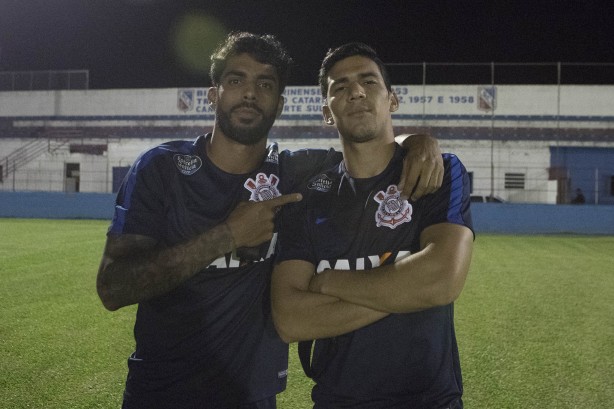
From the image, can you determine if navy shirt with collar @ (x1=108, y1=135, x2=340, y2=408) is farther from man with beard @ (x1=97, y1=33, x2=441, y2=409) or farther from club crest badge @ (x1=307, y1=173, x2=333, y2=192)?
club crest badge @ (x1=307, y1=173, x2=333, y2=192)

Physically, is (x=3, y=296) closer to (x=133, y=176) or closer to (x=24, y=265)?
(x=24, y=265)

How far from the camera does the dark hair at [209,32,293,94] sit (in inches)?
106

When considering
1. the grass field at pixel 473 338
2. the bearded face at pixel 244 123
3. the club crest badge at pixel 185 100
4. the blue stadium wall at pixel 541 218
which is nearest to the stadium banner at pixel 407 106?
the club crest badge at pixel 185 100

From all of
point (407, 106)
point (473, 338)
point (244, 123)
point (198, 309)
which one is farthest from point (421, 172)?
point (407, 106)

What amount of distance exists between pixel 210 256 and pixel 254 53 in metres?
1.11

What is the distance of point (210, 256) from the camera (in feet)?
7.38

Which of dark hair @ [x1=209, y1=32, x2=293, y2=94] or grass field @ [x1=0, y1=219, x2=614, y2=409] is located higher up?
dark hair @ [x1=209, y1=32, x2=293, y2=94]

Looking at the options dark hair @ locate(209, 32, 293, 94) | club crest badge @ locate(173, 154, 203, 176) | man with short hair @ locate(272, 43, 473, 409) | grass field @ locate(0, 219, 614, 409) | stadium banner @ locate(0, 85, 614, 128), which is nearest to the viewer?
man with short hair @ locate(272, 43, 473, 409)

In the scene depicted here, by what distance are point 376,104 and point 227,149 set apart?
0.78 metres

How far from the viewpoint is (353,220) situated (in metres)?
2.37

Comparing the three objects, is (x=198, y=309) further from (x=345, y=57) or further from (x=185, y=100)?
(x=185, y=100)

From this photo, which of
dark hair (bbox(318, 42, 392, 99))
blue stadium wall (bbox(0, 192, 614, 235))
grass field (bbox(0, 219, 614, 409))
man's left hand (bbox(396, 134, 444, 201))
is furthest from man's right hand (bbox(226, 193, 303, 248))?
blue stadium wall (bbox(0, 192, 614, 235))

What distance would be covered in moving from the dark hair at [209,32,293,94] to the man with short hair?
282 millimetres


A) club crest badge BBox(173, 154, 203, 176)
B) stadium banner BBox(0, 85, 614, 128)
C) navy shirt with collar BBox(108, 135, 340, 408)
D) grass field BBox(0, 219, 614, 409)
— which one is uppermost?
stadium banner BBox(0, 85, 614, 128)
